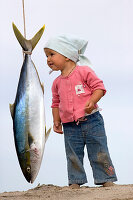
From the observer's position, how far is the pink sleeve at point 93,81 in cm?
339

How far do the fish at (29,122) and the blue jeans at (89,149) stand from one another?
0.74 meters

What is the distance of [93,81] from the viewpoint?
3428mm

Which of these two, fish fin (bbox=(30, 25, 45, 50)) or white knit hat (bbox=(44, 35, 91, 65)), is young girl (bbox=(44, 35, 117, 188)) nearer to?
white knit hat (bbox=(44, 35, 91, 65))

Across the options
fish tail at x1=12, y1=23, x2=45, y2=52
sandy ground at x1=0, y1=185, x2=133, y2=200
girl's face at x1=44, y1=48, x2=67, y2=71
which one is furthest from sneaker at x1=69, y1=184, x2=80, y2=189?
fish tail at x1=12, y1=23, x2=45, y2=52

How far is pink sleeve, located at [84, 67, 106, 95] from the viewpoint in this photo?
3.39 m

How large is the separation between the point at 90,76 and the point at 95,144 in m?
0.61

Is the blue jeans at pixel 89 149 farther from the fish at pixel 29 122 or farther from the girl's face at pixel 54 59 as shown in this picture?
the fish at pixel 29 122

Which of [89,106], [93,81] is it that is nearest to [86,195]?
[89,106]

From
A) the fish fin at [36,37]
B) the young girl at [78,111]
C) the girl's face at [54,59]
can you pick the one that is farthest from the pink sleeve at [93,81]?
the fish fin at [36,37]

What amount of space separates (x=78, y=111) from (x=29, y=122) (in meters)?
0.82

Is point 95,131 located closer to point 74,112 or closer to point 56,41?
point 74,112

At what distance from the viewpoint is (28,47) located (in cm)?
297

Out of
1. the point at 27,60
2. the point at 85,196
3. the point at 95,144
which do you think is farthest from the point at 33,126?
the point at 95,144

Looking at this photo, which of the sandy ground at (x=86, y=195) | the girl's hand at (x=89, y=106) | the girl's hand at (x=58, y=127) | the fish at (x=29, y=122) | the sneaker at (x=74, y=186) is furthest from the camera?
the girl's hand at (x=58, y=127)
